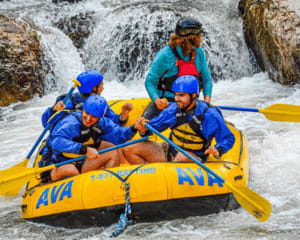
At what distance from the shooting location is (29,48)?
862 centimetres

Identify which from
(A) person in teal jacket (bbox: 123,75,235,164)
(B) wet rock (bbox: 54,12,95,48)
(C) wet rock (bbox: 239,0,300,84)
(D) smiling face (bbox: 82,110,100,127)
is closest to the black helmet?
(A) person in teal jacket (bbox: 123,75,235,164)

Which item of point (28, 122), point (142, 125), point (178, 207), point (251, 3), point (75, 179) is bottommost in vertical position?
point (28, 122)

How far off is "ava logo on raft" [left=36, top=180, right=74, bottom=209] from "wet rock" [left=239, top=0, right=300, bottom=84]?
561cm

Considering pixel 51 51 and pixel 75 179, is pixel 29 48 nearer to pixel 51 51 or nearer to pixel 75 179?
pixel 51 51

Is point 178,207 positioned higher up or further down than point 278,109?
further down

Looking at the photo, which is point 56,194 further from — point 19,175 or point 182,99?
point 182,99

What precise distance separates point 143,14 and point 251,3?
2492mm

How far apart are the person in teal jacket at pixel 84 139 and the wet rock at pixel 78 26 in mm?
6612

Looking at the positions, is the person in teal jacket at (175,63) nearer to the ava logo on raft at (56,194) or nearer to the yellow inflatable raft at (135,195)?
the yellow inflatable raft at (135,195)

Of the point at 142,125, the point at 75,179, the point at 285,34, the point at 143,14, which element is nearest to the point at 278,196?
the point at 142,125

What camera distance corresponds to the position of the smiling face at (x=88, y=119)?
3508mm

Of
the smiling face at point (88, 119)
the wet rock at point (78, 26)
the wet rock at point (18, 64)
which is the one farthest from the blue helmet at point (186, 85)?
the wet rock at point (78, 26)

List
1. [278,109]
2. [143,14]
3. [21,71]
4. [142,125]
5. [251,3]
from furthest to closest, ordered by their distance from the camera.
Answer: [143,14] → [251,3] → [21,71] → [278,109] → [142,125]

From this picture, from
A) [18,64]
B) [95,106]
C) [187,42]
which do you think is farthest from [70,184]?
[18,64]
